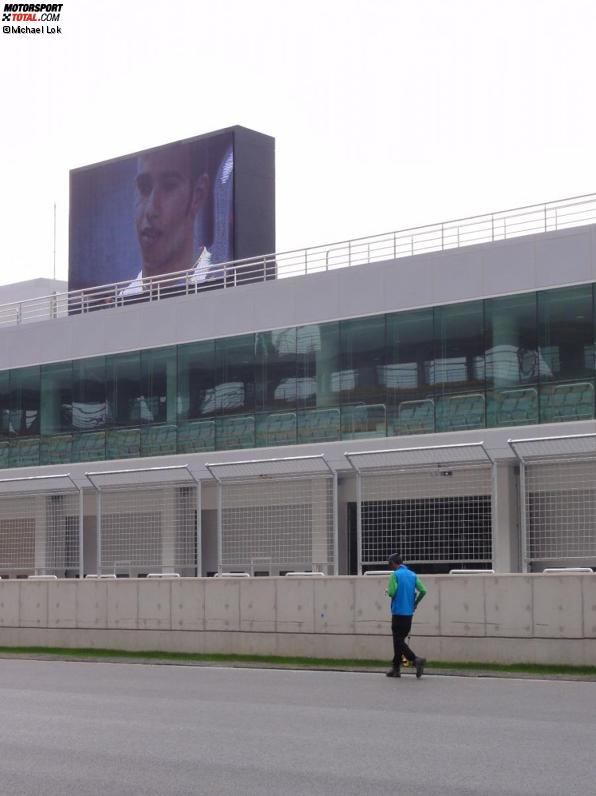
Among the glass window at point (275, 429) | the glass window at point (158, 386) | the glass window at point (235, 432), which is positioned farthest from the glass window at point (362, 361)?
the glass window at point (158, 386)

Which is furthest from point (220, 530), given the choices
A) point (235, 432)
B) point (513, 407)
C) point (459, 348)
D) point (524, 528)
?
point (235, 432)

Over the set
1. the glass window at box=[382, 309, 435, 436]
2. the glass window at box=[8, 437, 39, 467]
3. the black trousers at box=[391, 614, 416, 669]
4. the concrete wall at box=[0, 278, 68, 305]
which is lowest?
the black trousers at box=[391, 614, 416, 669]

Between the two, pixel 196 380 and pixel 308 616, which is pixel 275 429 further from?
pixel 308 616

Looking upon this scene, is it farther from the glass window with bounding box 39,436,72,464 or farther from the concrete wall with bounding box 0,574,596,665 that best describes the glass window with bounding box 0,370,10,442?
the concrete wall with bounding box 0,574,596,665

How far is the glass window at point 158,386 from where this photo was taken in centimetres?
3241

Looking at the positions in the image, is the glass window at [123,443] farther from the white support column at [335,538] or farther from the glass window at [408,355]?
the white support column at [335,538]

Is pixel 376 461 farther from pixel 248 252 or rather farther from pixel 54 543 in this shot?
pixel 248 252

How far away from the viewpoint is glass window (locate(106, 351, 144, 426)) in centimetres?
3306

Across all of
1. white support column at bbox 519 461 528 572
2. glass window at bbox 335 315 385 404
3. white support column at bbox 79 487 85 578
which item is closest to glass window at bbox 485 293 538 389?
glass window at bbox 335 315 385 404

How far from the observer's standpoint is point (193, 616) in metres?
22.2

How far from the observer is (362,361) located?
29156 millimetres

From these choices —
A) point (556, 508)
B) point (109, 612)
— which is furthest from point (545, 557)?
point (109, 612)

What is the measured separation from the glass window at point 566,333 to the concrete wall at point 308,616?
26.1 ft

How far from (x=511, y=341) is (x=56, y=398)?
501 inches
